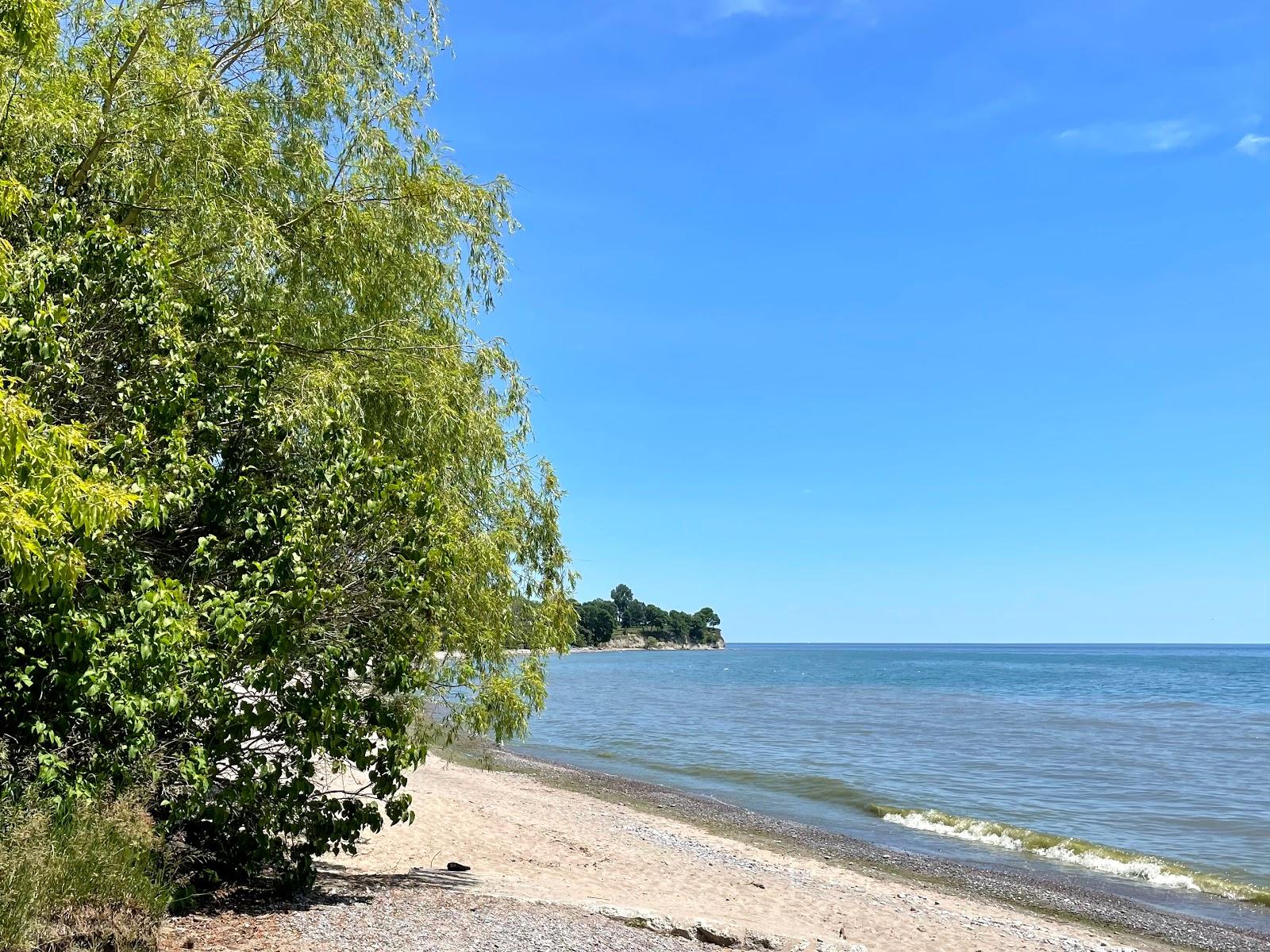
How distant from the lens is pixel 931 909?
13.4 metres

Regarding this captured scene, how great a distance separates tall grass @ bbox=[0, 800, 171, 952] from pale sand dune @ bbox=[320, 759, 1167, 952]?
11.0 ft

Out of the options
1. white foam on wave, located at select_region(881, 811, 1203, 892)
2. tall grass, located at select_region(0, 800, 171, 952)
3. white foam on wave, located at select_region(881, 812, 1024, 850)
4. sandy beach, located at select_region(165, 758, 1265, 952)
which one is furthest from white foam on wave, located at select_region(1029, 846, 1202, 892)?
tall grass, located at select_region(0, 800, 171, 952)

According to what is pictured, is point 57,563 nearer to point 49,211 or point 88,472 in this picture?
point 88,472

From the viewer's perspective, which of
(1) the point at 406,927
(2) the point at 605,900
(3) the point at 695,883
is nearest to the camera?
(1) the point at 406,927

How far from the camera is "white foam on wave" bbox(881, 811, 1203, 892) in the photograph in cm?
1670

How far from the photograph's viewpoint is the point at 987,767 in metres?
29.5

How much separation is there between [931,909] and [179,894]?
399 inches

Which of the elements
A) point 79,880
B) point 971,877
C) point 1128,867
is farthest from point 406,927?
point 1128,867

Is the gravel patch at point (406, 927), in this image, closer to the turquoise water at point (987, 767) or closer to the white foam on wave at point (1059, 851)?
the white foam on wave at point (1059, 851)

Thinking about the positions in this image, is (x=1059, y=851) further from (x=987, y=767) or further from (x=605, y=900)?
(x=987, y=767)

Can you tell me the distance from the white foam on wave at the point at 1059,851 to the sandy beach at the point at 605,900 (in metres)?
3.15

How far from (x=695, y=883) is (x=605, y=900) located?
8.45 feet

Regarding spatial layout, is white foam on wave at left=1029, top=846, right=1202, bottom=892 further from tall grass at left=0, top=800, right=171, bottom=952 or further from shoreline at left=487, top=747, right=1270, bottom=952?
tall grass at left=0, top=800, right=171, bottom=952

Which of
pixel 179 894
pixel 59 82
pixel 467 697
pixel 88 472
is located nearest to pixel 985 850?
pixel 467 697
